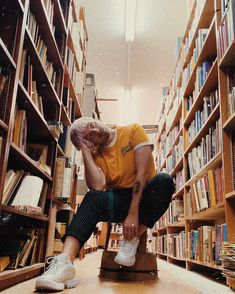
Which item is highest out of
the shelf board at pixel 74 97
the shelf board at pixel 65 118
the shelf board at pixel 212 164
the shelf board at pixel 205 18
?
the shelf board at pixel 205 18

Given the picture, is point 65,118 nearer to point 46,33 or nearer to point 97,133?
point 46,33

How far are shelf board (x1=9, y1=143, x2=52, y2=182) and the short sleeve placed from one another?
498 mm

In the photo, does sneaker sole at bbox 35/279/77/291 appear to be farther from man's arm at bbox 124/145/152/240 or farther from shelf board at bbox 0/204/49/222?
man's arm at bbox 124/145/152/240

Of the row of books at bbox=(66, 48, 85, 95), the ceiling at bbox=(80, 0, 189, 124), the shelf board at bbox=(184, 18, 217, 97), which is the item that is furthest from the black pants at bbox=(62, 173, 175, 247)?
the ceiling at bbox=(80, 0, 189, 124)

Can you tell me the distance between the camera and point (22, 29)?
1.29m

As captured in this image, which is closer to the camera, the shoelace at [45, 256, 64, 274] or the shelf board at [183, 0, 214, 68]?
the shoelace at [45, 256, 64, 274]

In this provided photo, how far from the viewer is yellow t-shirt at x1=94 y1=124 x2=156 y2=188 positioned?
1541 millimetres

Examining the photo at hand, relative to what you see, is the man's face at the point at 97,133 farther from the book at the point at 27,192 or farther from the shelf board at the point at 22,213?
the shelf board at the point at 22,213

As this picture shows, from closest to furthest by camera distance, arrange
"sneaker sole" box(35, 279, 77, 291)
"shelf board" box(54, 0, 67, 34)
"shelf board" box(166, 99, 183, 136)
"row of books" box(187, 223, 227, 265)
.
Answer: "sneaker sole" box(35, 279, 77, 291) < "row of books" box(187, 223, 227, 265) < "shelf board" box(54, 0, 67, 34) < "shelf board" box(166, 99, 183, 136)

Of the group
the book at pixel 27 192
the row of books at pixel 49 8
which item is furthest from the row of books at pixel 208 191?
the row of books at pixel 49 8

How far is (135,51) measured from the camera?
186 inches

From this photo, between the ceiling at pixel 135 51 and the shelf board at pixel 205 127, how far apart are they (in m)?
1.85

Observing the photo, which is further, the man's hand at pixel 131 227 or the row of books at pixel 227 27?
the row of books at pixel 227 27

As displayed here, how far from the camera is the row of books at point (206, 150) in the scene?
74.9 inches
